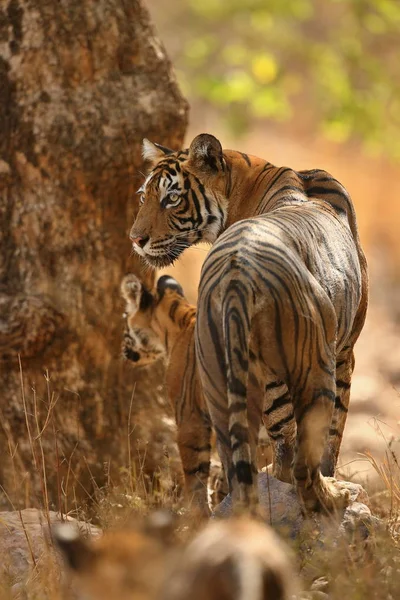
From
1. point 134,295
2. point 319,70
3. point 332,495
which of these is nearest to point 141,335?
point 134,295

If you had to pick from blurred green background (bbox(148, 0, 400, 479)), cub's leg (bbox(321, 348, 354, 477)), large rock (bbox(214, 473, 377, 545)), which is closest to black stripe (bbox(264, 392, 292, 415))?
cub's leg (bbox(321, 348, 354, 477))

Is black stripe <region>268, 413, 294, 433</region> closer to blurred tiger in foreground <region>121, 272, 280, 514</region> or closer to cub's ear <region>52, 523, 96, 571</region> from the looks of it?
blurred tiger in foreground <region>121, 272, 280, 514</region>

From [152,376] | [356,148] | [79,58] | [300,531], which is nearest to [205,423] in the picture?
[152,376]

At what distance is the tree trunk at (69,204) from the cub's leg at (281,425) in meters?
1.53

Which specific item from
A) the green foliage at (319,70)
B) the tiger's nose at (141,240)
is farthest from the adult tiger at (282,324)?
the green foliage at (319,70)

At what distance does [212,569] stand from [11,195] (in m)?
4.59

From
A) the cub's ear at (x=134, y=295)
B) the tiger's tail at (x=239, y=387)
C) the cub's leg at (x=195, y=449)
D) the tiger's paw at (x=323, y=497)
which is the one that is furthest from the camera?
the cub's ear at (x=134, y=295)

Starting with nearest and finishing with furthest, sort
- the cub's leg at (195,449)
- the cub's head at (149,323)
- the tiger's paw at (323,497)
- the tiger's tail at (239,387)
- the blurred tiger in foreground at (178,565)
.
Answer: the blurred tiger in foreground at (178,565)
the tiger's tail at (239,387)
the tiger's paw at (323,497)
the cub's leg at (195,449)
the cub's head at (149,323)

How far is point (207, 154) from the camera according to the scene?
17.7 feet

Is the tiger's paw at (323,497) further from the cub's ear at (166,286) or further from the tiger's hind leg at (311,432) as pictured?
the cub's ear at (166,286)

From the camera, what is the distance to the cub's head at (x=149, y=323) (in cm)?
627

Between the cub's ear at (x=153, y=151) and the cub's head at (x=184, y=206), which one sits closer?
the cub's head at (x=184, y=206)

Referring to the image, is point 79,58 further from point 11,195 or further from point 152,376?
point 152,376

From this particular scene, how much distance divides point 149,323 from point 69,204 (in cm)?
90
